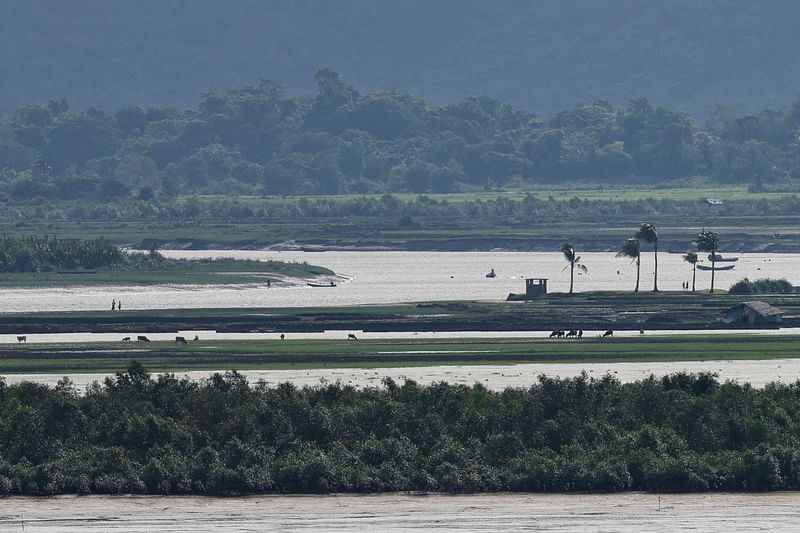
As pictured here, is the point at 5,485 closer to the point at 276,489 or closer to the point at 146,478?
the point at 146,478

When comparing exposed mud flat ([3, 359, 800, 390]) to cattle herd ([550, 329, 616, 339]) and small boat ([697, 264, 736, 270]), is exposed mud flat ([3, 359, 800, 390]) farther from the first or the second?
small boat ([697, 264, 736, 270])

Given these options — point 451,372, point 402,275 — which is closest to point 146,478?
point 451,372

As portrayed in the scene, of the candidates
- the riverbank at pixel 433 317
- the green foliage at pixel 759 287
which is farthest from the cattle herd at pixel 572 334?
the green foliage at pixel 759 287

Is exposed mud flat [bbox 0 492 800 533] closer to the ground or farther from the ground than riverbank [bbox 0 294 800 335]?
closer to the ground

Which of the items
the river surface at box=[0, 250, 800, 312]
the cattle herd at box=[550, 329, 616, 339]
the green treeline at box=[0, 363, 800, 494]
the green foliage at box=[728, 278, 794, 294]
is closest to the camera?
the green treeline at box=[0, 363, 800, 494]

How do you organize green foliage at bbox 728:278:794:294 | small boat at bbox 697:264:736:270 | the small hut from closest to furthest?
the small hut, green foliage at bbox 728:278:794:294, small boat at bbox 697:264:736:270

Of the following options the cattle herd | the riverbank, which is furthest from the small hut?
the cattle herd
